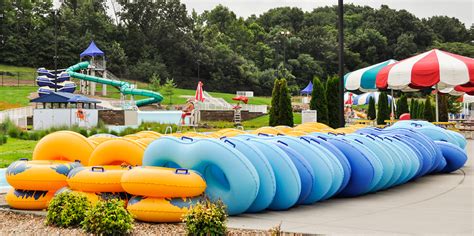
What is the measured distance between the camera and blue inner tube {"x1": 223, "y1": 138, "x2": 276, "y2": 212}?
8516mm

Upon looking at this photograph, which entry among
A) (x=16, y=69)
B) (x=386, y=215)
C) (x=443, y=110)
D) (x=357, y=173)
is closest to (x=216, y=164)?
(x=386, y=215)

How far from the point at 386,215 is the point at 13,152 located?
43.4 ft

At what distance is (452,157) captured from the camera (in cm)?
1391

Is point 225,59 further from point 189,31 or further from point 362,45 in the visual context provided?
point 362,45

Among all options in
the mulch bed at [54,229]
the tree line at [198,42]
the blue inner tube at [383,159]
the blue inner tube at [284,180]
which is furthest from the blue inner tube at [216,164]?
the tree line at [198,42]

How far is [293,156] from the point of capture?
9297 millimetres

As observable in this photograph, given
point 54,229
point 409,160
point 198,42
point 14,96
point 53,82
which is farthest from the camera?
point 198,42

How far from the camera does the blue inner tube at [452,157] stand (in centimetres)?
1391

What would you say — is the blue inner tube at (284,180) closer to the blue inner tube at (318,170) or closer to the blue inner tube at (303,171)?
the blue inner tube at (303,171)

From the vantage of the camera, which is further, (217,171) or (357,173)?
(357,173)

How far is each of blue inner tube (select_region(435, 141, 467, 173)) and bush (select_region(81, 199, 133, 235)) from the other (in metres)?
9.29

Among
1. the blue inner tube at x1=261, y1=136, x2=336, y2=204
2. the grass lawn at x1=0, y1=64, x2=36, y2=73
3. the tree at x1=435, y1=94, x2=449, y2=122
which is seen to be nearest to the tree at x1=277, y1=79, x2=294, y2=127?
the blue inner tube at x1=261, y1=136, x2=336, y2=204

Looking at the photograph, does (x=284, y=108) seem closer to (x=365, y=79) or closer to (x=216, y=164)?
(x=365, y=79)

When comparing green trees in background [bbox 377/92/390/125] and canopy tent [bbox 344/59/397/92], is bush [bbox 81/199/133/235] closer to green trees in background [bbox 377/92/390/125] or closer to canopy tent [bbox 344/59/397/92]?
canopy tent [bbox 344/59/397/92]
